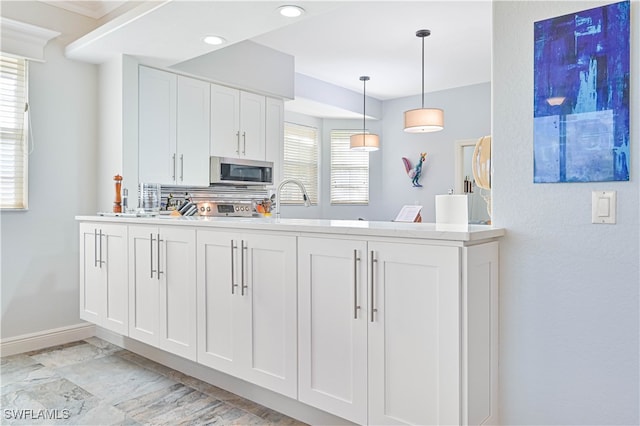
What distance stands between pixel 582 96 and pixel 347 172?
18.6 feet

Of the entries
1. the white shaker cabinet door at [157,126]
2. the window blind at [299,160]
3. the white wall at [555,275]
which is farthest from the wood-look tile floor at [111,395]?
the window blind at [299,160]

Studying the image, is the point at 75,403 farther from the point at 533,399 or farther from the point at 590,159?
the point at 590,159

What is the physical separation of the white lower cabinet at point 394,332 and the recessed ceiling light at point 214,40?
1.92m

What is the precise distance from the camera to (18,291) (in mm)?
3500

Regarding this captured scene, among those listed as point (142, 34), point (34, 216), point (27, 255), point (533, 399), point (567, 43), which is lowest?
point (533, 399)

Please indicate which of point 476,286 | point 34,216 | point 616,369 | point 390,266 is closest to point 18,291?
point 34,216

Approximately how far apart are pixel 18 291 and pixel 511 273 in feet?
11.5

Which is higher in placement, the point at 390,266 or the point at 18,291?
the point at 390,266

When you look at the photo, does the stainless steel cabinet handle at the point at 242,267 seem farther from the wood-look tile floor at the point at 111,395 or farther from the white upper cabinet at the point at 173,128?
the white upper cabinet at the point at 173,128

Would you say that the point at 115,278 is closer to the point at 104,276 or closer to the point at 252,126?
the point at 104,276

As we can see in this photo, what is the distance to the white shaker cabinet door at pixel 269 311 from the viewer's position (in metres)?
2.13

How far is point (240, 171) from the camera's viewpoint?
4660 mm

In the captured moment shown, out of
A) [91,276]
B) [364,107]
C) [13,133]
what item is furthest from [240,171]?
[364,107]

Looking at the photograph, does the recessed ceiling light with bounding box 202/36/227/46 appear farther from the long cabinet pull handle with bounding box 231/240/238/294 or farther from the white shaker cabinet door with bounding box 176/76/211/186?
the long cabinet pull handle with bounding box 231/240/238/294
